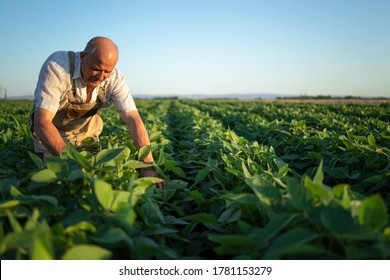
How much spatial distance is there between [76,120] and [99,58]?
123 cm

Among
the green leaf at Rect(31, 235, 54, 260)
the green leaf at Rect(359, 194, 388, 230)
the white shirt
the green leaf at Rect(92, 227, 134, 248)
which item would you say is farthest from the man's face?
the green leaf at Rect(359, 194, 388, 230)

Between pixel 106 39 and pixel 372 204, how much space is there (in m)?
2.22

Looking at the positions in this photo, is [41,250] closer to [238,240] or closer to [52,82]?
[238,240]

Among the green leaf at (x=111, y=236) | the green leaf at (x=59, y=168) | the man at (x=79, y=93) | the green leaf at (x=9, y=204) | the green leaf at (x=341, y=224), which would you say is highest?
the man at (x=79, y=93)

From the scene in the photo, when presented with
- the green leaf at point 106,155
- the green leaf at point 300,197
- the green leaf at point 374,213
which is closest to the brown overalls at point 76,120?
the green leaf at point 106,155

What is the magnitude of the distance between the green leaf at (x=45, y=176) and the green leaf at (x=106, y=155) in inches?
10.2

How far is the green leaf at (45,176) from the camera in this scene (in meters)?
1.30

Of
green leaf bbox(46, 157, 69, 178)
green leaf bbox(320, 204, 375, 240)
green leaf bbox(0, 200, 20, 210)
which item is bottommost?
green leaf bbox(0, 200, 20, 210)

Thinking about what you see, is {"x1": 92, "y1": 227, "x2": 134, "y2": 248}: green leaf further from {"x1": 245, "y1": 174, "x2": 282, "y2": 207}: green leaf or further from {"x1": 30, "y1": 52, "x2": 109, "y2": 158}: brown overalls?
{"x1": 30, "y1": 52, "x2": 109, "y2": 158}: brown overalls

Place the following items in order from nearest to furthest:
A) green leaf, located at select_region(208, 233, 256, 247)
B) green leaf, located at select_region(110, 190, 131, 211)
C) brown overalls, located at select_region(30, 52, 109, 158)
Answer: green leaf, located at select_region(208, 233, 256, 247)
green leaf, located at select_region(110, 190, 131, 211)
brown overalls, located at select_region(30, 52, 109, 158)

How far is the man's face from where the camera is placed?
2.31 m

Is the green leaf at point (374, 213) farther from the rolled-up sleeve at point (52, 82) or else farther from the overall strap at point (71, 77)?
the overall strap at point (71, 77)
